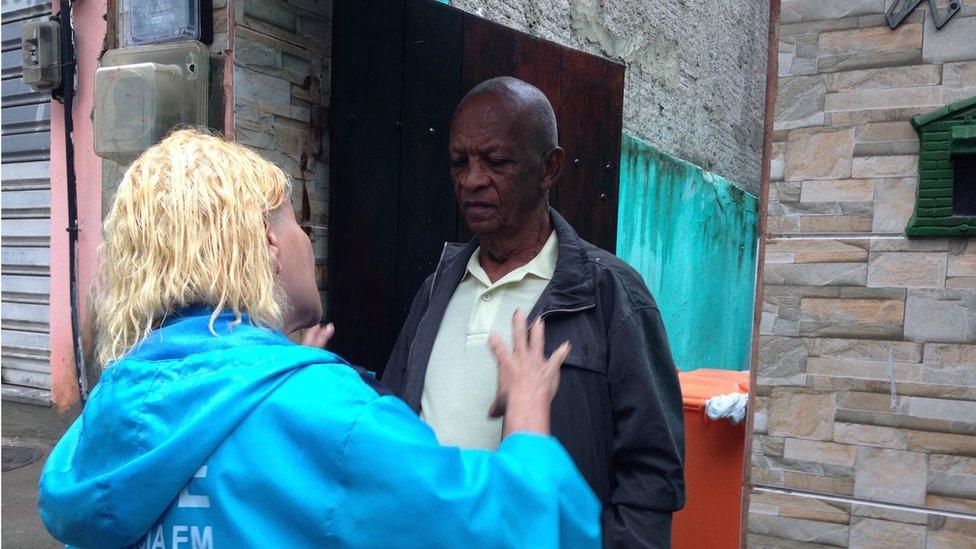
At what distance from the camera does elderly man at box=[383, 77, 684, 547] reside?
5.62 feet

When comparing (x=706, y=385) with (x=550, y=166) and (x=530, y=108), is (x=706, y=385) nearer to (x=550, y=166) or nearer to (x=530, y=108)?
(x=550, y=166)

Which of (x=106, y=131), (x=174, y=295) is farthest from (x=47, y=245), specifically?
(x=174, y=295)

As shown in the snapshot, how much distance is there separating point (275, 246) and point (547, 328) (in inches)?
31.3

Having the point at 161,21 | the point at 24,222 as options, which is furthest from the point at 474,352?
the point at 24,222

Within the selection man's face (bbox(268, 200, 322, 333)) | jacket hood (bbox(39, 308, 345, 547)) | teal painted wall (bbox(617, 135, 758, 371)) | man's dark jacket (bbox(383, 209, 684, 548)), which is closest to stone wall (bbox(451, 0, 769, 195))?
teal painted wall (bbox(617, 135, 758, 371))

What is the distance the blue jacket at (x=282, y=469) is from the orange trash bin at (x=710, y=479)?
2293mm

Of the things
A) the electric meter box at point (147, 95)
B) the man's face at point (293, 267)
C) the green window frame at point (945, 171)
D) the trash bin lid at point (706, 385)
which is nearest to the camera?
the man's face at point (293, 267)

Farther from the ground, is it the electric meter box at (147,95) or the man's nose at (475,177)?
the electric meter box at (147,95)

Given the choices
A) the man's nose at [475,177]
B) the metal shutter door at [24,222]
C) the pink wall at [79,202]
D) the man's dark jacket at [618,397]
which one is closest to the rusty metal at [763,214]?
the man's dark jacket at [618,397]

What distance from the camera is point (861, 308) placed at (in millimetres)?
1810

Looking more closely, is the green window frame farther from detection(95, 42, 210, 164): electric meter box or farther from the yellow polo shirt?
detection(95, 42, 210, 164): electric meter box

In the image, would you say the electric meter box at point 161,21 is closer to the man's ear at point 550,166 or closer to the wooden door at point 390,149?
the wooden door at point 390,149

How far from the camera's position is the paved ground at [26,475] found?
346cm

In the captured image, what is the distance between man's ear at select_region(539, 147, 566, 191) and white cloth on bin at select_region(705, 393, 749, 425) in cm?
146
